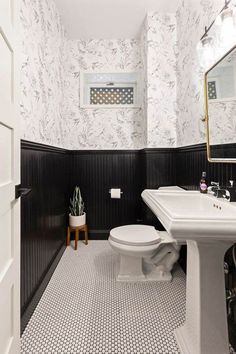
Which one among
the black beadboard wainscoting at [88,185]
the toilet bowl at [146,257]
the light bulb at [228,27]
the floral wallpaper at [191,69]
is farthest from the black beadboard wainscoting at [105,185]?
the light bulb at [228,27]

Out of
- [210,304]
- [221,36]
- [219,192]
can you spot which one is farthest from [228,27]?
[210,304]

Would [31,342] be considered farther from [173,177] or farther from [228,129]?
[173,177]

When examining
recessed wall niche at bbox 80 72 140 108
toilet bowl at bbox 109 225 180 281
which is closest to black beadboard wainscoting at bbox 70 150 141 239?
recessed wall niche at bbox 80 72 140 108

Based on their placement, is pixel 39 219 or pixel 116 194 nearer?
pixel 39 219

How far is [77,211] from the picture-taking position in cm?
258

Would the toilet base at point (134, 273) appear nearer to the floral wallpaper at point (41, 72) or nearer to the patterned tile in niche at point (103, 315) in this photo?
the patterned tile in niche at point (103, 315)

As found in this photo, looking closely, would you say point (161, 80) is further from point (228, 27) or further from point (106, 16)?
point (228, 27)

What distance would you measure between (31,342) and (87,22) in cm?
296

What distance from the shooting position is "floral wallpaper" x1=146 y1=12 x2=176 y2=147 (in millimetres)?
2383

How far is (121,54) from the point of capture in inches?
110

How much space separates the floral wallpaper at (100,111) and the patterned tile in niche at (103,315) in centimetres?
154

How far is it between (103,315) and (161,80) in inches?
89.5

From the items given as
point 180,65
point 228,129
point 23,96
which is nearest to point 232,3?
point 228,129

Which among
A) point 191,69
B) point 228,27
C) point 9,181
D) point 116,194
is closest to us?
point 9,181
